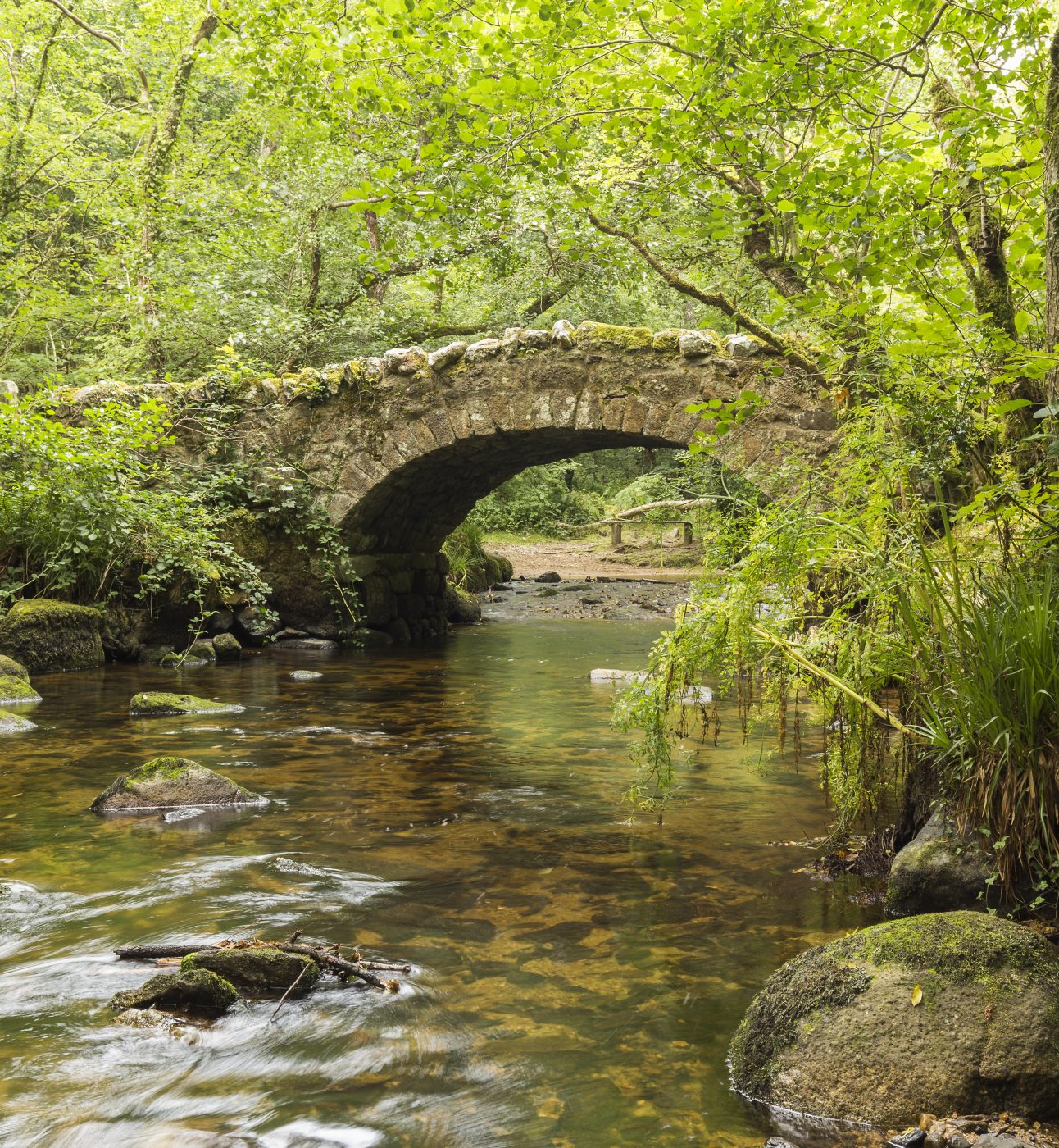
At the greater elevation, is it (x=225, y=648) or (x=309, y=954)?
(x=225, y=648)

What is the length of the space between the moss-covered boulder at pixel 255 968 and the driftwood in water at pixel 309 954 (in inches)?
1.2

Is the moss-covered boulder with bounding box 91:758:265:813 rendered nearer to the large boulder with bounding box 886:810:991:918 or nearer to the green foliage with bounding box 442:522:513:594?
the large boulder with bounding box 886:810:991:918

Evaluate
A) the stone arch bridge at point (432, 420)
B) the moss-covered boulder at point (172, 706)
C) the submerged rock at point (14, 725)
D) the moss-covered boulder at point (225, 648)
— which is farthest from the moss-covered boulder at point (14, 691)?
the stone arch bridge at point (432, 420)

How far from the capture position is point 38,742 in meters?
5.87

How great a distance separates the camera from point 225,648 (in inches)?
401

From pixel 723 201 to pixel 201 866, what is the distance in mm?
3502

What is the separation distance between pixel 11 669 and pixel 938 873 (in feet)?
22.6

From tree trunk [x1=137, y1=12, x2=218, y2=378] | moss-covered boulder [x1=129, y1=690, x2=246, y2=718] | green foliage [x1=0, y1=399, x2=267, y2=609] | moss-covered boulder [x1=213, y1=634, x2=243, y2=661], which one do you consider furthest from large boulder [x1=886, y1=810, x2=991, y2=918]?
tree trunk [x1=137, y1=12, x2=218, y2=378]

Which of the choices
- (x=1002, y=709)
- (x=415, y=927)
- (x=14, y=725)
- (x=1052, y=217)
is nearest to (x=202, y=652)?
(x=14, y=725)

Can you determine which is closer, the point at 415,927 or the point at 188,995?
the point at 188,995

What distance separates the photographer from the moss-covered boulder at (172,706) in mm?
6836

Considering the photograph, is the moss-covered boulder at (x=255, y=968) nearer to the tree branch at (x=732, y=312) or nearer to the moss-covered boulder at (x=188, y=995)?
the moss-covered boulder at (x=188, y=995)

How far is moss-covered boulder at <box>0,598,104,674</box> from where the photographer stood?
8.45 m

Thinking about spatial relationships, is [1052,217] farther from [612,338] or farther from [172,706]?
[612,338]
